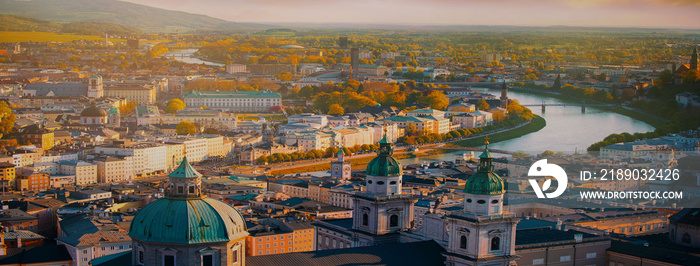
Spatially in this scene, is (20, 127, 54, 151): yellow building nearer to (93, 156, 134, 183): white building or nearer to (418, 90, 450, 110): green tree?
(93, 156, 134, 183): white building

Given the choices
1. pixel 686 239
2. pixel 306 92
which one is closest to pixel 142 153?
pixel 686 239

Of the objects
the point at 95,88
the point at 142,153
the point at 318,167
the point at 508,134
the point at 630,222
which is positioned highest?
the point at 630,222

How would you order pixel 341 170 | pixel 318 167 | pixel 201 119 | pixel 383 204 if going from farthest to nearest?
pixel 201 119 < pixel 318 167 < pixel 341 170 < pixel 383 204

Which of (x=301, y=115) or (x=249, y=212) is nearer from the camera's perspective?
(x=249, y=212)

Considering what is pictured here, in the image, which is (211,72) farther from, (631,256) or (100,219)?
(631,256)

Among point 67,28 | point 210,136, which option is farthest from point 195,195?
point 67,28

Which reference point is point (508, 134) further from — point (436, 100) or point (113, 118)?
point (113, 118)

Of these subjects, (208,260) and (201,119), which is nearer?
(208,260)

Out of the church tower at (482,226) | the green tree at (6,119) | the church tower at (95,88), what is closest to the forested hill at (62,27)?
the church tower at (95,88)

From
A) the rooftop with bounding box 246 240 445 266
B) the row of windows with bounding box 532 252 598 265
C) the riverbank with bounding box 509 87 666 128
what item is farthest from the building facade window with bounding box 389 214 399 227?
the riverbank with bounding box 509 87 666 128
